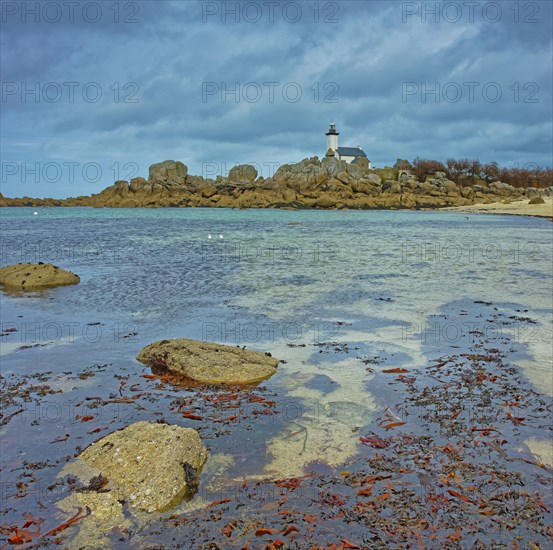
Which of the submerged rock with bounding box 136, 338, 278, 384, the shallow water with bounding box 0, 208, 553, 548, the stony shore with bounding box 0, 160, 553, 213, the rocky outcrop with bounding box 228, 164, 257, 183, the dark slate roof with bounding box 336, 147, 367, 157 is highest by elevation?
the dark slate roof with bounding box 336, 147, 367, 157

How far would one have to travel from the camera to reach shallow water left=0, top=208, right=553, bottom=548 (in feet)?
18.7

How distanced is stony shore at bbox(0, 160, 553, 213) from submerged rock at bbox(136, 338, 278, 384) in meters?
74.0

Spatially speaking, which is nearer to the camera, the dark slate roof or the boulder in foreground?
the boulder in foreground

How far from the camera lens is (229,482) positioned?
16.3 ft

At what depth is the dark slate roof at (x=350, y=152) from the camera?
13388cm

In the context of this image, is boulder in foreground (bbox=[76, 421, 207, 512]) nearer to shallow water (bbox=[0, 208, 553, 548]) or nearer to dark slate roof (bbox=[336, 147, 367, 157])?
shallow water (bbox=[0, 208, 553, 548])

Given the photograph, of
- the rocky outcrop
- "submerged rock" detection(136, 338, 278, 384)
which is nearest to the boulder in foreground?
"submerged rock" detection(136, 338, 278, 384)

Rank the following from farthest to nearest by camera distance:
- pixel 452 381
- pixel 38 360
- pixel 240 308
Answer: pixel 240 308, pixel 38 360, pixel 452 381

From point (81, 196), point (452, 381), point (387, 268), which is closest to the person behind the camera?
point (452, 381)

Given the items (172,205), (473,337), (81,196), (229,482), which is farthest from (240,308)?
(81,196)

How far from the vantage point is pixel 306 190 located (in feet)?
312

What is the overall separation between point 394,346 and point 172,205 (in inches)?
4007

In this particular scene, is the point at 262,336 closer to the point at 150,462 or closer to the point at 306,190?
the point at 150,462

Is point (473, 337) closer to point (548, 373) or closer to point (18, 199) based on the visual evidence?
point (548, 373)
